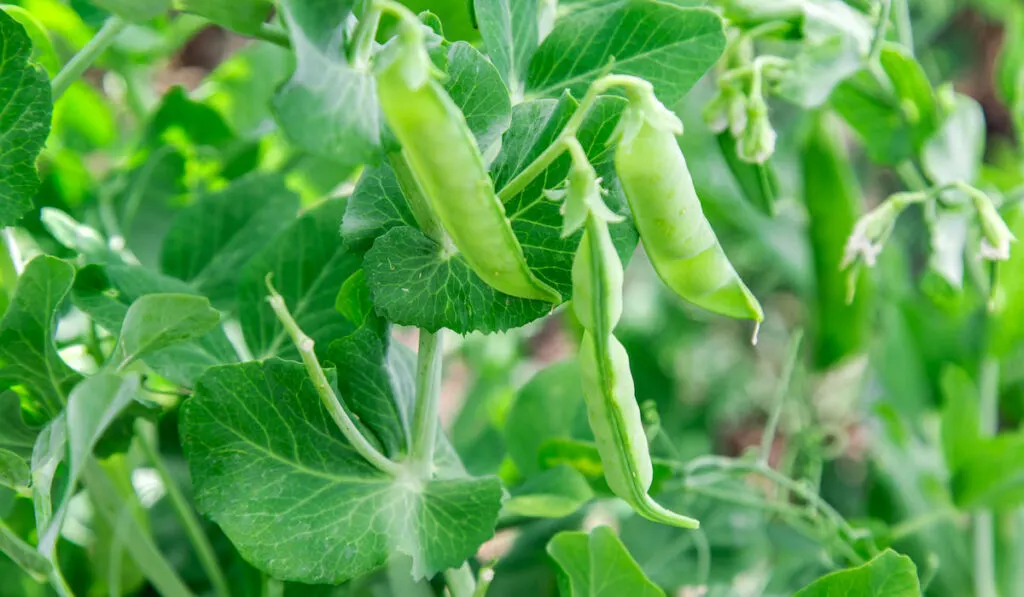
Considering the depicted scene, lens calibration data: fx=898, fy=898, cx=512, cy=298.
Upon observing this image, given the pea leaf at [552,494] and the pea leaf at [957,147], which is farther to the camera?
the pea leaf at [957,147]

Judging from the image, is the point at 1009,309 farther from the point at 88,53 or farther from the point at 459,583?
the point at 88,53

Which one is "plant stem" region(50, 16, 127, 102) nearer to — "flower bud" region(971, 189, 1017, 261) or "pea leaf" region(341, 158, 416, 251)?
"pea leaf" region(341, 158, 416, 251)

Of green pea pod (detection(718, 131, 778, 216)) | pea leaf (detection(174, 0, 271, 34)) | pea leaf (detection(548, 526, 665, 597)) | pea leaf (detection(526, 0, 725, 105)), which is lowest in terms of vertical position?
pea leaf (detection(548, 526, 665, 597))

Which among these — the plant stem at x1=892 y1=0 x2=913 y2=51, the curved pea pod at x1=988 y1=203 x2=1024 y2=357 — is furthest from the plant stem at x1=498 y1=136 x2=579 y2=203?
the curved pea pod at x1=988 y1=203 x2=1024 y2=357

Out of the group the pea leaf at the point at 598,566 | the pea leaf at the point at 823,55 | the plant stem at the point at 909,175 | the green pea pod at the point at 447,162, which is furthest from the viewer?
the plant stem at the point at 909,175

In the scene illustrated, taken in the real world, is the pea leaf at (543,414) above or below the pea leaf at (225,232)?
below

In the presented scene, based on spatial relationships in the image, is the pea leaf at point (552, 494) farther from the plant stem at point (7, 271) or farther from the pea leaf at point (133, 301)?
the plant stem at point (7, 271)

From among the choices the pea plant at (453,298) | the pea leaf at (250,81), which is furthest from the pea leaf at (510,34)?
the pea leaf at (250,81)
